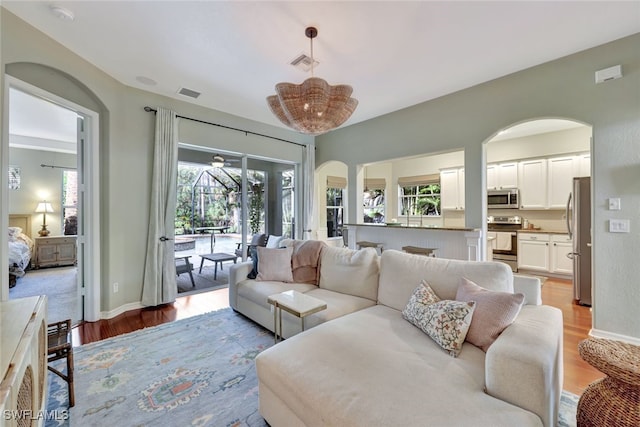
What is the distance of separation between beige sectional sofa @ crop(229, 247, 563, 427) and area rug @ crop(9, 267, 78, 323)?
3.23 m

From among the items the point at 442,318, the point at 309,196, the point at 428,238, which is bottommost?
the point at 442,318

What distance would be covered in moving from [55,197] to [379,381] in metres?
8.11

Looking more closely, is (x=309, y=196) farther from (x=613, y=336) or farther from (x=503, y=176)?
(x=613, y=336)

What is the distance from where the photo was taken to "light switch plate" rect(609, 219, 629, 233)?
2.62 metres

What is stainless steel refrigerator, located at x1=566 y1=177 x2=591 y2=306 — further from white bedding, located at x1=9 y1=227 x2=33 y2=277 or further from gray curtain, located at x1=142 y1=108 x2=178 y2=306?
white bedding, located at x1=9 y1=227 x2=33 y2=277

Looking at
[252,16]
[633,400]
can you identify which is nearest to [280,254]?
[252,16]

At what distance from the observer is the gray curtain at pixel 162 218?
3625 mm

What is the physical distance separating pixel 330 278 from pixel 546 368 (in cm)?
196

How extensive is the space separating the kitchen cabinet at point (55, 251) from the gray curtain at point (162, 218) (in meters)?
3.91

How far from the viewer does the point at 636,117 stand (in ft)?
8.35

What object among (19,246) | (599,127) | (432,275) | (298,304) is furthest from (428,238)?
(19,246)

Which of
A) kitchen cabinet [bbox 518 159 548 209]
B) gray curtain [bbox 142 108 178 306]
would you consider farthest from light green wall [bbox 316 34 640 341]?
gray curtain [bbox 142 108 178 306]

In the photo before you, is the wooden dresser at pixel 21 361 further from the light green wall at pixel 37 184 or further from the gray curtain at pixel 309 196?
the light green wall at pixel 37 184

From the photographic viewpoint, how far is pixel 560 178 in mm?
5086
